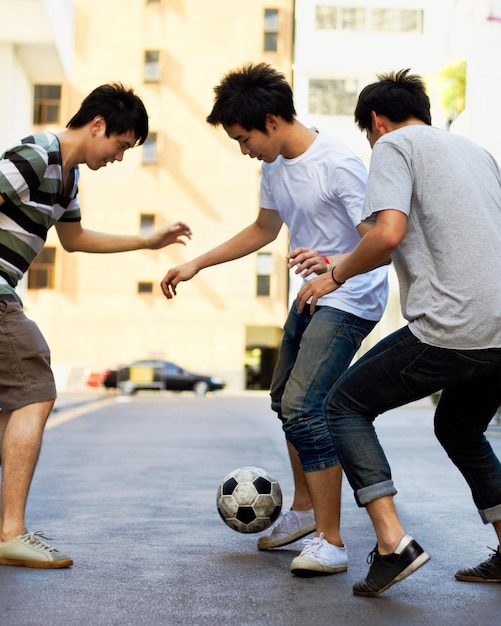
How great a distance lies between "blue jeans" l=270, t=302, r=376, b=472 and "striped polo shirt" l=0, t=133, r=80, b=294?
1.19 metres

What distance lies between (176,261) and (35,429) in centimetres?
4040

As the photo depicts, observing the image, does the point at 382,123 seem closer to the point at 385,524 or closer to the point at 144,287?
the point at 385,524

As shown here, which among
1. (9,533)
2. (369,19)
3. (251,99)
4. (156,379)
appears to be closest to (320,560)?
(9,533)

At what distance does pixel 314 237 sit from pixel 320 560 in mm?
1358

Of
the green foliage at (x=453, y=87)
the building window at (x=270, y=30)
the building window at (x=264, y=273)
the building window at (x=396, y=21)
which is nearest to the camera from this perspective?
the green foliage at (x=453, y=87)

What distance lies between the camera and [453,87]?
2800 cm

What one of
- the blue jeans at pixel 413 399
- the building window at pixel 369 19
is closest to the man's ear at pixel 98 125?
the blue jeans at pixel 413 399

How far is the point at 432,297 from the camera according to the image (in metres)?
3.50

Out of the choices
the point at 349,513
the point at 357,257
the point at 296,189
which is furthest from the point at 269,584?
the point at 349,513

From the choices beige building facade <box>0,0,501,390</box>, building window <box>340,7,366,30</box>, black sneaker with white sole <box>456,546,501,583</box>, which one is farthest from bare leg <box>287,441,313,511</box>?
building window <box>340,7,366,30</box>

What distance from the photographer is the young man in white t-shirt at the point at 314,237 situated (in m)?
4.21

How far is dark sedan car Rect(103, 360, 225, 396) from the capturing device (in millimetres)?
36312

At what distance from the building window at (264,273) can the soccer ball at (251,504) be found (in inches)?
1584

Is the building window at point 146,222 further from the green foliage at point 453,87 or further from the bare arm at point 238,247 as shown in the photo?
the bare arm at point 238,247
